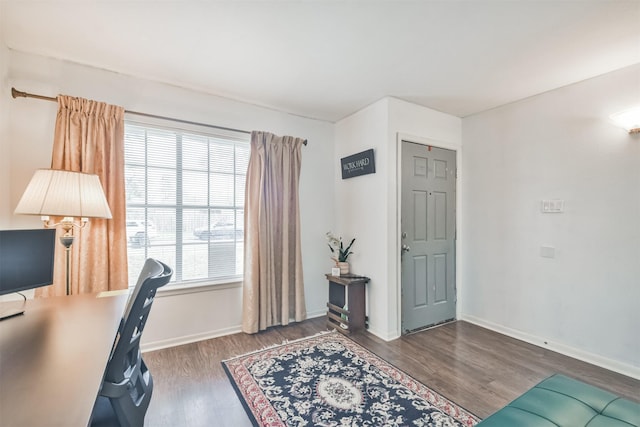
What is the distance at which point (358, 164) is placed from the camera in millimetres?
3250

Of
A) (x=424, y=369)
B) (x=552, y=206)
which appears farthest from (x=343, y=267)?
(x=552, y=206)

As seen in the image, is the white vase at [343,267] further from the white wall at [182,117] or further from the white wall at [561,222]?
the white wall at [561,222]

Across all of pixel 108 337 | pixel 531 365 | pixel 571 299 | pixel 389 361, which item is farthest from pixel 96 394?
pixel 571 299

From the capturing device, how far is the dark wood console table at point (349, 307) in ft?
9.89

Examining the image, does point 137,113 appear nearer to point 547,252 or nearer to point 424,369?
point 424,369

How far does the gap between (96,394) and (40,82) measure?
2.69 m

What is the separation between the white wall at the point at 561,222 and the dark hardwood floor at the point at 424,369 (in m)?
0.30

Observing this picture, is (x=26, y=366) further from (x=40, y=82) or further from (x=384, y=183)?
(x=384, y=183)

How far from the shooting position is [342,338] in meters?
2.87

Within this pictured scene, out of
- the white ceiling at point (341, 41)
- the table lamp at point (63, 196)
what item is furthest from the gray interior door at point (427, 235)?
the table lamp at point (63, 196)

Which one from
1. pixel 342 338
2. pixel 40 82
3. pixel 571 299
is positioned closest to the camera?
pixel 40 82

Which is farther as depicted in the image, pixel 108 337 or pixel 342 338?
pixel 342 338

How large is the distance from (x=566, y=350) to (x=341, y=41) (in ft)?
11.0

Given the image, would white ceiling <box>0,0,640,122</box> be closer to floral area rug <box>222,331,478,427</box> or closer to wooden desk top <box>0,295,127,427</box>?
wooden desk top <box>0,295,127,427</box>
